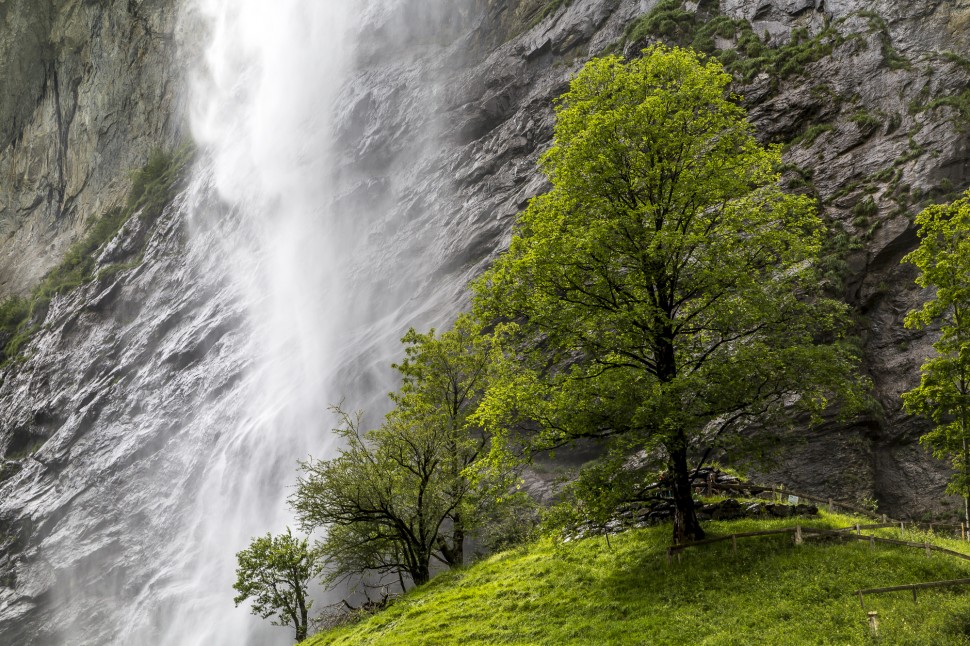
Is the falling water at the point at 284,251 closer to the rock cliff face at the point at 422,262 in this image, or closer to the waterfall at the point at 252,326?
the waterfall at the point at 252,326

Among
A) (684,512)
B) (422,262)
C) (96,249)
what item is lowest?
(684,512)

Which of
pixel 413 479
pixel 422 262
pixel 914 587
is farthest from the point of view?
pixel 422 262

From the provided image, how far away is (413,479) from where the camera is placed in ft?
76.7

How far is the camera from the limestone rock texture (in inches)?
3873

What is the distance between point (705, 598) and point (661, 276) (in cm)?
696

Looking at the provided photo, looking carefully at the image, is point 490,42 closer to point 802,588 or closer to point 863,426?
point 863,426

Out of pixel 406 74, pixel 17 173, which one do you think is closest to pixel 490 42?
pixel 406 74

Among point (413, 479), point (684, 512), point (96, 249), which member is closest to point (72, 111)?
point (96, 249)

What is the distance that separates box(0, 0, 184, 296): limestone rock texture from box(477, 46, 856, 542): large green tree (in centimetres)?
9544

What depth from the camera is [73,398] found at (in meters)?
62.3

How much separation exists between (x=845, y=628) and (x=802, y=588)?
161 cm

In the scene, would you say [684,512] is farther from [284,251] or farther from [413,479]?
[284,251]

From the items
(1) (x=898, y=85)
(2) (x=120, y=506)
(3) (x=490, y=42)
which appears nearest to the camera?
(1) (x=898, y=85)

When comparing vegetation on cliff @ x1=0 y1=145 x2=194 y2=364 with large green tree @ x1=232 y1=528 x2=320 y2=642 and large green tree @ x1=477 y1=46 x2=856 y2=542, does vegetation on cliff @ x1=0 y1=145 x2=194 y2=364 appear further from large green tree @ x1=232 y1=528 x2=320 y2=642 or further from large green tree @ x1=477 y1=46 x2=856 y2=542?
large green tree @ x1=477 y1=46 x2=856 y2=542
